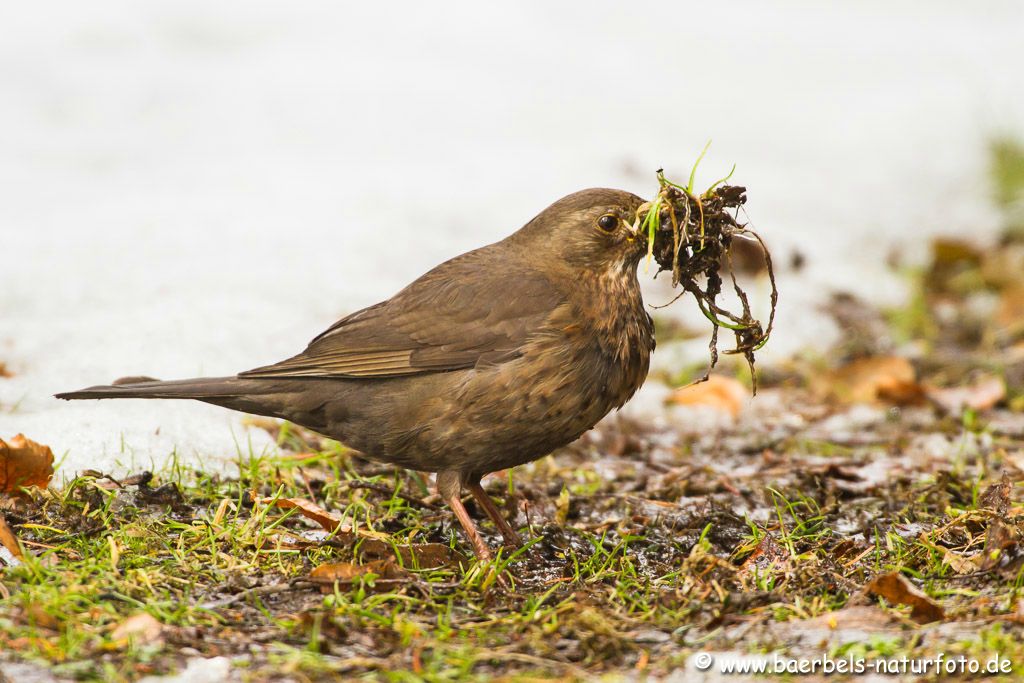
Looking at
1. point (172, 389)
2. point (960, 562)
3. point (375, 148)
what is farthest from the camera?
point (375, 148)

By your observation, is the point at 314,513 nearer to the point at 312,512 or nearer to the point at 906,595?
the point at 312,512

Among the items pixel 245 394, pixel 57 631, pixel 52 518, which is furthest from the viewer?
pixel 245 394

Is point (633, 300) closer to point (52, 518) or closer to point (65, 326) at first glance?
point (52, 518)

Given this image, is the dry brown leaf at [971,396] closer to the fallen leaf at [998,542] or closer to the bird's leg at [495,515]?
the fallen leaf at [998,542]

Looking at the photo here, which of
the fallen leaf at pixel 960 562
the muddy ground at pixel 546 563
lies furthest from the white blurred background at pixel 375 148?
the fallen leaf at pixel 960 562

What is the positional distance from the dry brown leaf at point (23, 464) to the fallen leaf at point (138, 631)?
1.12 metres

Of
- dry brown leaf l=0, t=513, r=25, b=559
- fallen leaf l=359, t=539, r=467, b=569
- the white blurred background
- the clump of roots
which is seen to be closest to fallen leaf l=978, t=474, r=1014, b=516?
the clump of roots

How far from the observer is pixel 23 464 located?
4.31 meters

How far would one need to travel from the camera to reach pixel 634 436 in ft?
20.8

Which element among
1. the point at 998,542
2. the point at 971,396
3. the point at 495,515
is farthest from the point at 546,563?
the point at 971,396

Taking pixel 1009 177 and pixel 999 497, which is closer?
pixel 999 497

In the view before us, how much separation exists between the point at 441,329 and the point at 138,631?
1830 millimetres

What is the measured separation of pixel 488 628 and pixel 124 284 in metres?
4.19

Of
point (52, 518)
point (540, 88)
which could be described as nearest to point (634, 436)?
point (52, 518)
